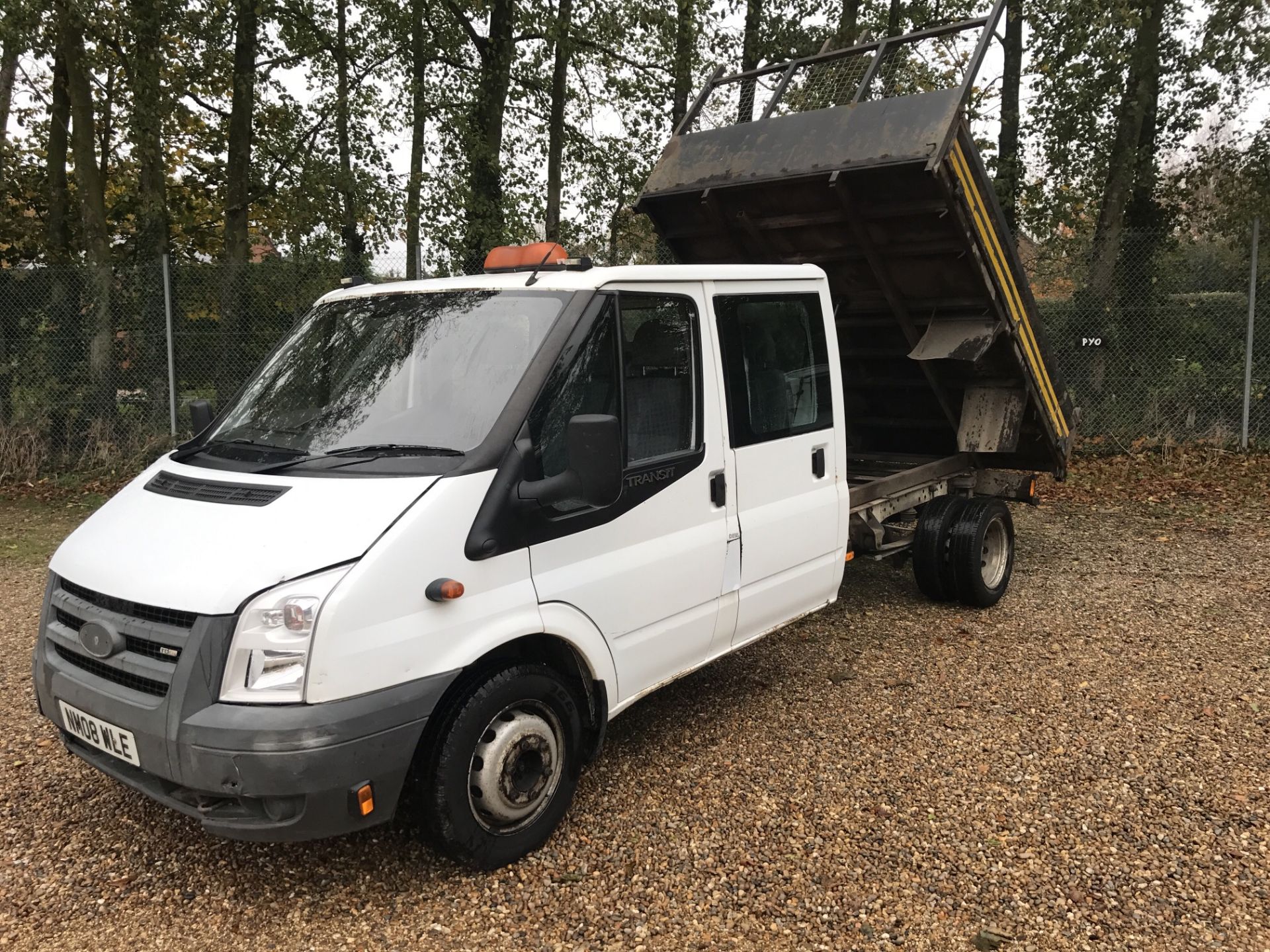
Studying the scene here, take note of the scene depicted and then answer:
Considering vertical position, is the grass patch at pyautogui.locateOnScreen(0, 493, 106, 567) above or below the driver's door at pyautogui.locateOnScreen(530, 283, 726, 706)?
below

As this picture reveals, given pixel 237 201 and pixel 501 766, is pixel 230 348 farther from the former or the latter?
pixel 501 766

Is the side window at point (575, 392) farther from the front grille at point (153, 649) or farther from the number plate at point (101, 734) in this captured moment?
the number plate at point (101, 734)

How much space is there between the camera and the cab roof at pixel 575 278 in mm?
3635

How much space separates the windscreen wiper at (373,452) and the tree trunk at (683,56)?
9478mm

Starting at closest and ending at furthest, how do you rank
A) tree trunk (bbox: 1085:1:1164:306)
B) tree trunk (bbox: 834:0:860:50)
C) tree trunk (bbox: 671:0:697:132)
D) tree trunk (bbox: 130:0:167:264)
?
tree trunk (bbox: 130:0:167:264), tree trunk (bbox: 1085:1:1164:306), tree trunk (bbox: 671:0:697:132), tree trunk (bbox: 834:0:860:50)

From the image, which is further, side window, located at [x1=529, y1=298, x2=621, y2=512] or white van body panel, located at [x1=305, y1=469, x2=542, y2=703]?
side window, located at [x1=529, y1=298, x2=621, y2=512]

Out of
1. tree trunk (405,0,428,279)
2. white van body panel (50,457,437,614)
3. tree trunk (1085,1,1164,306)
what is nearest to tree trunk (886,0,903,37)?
tree trunk (1085,1,1164,306)

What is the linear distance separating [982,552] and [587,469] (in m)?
3.91

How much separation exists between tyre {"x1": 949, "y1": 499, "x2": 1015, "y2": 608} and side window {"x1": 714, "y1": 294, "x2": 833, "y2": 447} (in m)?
1.82

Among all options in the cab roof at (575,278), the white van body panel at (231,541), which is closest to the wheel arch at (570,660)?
the white van body panel at (231,541)

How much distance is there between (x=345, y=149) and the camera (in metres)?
13.6

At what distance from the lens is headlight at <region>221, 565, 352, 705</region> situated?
2.77 m

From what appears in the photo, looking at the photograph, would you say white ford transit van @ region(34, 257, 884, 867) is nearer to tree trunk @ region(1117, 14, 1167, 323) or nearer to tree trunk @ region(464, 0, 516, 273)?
tree trunk @ region(1117, 14, 1167, 323)

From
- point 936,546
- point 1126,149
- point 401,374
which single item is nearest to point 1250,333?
point 1126,149
